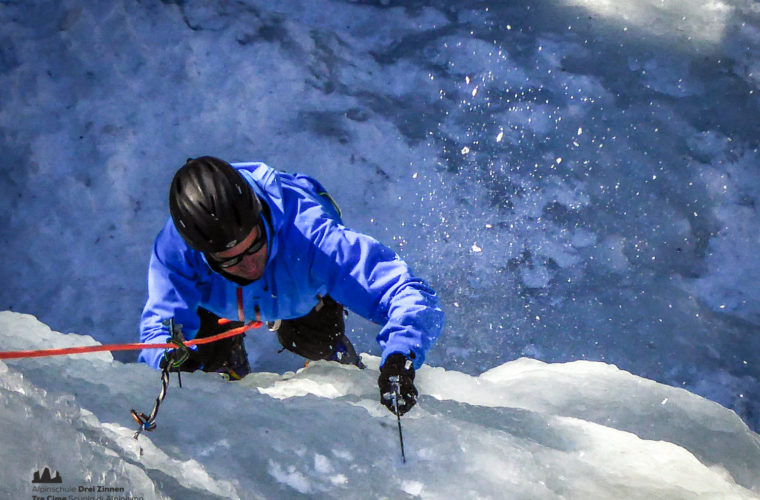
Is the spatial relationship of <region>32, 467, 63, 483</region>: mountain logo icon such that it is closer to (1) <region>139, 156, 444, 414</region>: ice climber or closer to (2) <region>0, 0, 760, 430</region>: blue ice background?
(1) <region>139, 156, 444, 414</region>: ice climber

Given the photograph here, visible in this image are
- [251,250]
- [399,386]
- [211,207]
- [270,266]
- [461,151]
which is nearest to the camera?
[399,386]

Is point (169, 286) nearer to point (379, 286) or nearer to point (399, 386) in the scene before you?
point (379, 286)

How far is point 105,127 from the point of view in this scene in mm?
4656

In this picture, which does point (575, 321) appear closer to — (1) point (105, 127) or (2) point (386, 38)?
(2) point (386, 38)

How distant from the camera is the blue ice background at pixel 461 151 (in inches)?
169

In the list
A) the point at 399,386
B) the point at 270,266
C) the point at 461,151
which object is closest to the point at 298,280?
the point at 270,266

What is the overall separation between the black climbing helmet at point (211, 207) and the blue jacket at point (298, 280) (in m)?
0.14

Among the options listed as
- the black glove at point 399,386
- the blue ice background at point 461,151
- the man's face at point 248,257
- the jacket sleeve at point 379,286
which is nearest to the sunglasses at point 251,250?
the man's face at point 248,257

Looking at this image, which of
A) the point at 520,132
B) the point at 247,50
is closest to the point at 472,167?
the point at 520,132

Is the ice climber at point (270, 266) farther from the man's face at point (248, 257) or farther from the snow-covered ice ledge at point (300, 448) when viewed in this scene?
the snow-covered ice ledge at point (300, 448)

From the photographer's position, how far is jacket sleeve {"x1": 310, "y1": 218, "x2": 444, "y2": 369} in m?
1.75

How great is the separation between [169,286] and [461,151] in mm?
3056

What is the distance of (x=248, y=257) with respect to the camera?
6.47 feet

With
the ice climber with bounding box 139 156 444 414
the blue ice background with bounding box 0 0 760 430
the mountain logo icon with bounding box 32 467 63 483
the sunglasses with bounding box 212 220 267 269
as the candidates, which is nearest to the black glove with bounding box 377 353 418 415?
the ice climber with bounding box 139 156 444 414
